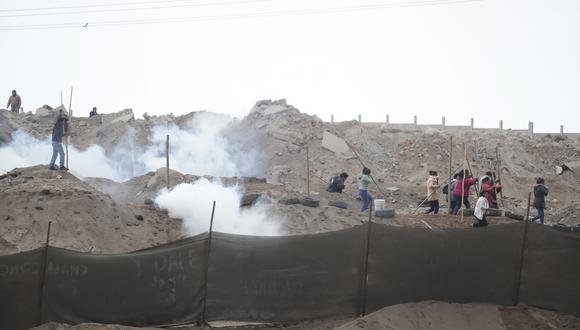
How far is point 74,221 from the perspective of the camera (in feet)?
45.5

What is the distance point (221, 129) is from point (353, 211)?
A: 1770 centimetres

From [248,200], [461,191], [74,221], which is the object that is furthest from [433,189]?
[74,221]

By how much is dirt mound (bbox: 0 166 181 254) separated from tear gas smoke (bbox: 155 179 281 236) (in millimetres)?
394

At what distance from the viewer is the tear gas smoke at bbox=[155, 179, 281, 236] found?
49.9ft

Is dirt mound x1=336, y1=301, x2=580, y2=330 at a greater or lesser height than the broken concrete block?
lesser

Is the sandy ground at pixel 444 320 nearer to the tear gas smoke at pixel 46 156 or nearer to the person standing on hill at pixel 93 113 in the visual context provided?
the tear gas smoke at pixel 46 156

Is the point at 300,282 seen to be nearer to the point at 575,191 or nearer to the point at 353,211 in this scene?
the point at 353,211

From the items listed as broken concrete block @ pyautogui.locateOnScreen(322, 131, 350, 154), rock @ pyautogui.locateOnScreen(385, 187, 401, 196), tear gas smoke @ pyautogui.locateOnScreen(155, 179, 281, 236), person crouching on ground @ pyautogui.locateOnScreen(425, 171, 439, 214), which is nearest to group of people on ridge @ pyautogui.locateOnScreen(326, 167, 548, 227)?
person crouching on ground @ pyautogui.locateOnScreen(425, 171, 439, 214)

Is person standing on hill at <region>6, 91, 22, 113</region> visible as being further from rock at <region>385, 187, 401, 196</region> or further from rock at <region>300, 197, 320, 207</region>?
rock at <region>300, 197, 320, 207</region>

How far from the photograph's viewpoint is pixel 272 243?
30.5 ft

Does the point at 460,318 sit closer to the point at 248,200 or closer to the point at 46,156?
the point at 248,200

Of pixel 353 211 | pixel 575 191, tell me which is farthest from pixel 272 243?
pixel 575 191

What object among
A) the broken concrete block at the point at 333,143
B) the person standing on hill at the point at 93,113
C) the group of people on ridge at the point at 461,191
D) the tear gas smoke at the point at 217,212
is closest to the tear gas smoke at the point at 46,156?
the person standing on hill at the point at 93,113

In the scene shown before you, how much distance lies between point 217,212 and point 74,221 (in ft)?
10.9
